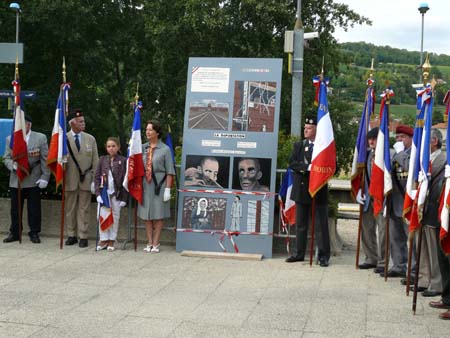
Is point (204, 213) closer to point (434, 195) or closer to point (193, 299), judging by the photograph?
point (193, 299)

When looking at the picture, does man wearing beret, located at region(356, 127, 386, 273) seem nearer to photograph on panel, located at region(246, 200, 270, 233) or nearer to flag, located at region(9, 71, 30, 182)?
photograph on panel, located at region(246, 200, 270, 233)

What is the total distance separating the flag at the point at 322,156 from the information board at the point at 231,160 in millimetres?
859

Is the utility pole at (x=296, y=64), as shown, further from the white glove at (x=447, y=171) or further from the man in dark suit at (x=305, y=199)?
the white glove at (x=447, y=171)

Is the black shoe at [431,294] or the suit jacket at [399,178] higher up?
the suit jacket at [399,178]

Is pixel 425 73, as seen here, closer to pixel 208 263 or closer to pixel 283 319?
pixel 283 319

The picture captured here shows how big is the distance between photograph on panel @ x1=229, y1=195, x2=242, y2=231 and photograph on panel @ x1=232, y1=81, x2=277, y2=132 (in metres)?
0.99

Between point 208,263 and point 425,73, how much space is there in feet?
12.1

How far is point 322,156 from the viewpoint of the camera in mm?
8539

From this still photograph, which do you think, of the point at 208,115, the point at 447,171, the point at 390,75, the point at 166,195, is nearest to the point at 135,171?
the point at 166,195

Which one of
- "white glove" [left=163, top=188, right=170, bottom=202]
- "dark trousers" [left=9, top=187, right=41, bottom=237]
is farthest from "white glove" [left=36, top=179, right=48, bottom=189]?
"white glove" [left=163, top=188, right=170, bottom=202]

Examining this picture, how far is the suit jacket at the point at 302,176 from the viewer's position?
8758 millimetres

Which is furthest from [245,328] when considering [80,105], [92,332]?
[80,105]

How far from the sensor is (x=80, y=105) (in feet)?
86.2

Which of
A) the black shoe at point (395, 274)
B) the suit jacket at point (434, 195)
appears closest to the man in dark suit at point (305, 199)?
the black shoe at point (395, 274)
